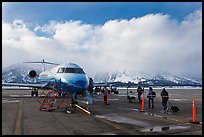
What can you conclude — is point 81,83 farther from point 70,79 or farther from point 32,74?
point 32,74

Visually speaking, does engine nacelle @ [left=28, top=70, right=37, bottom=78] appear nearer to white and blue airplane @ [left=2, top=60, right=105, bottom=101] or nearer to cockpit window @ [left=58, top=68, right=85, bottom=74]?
white and blue airplane @ [left=2, top=60, right=105, bottom=101]

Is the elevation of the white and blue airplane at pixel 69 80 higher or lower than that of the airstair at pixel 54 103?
higher

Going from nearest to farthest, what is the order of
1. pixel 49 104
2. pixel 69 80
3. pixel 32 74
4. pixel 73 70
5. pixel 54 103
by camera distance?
pixel 49 104
pixel 54 103
pixel 69 80
pixel 73 70
pixel 32 74

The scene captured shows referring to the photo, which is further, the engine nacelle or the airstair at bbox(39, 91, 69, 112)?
the engine nacelle

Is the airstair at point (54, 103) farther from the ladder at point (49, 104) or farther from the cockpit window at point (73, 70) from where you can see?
the cockpit window at point (73, 70)

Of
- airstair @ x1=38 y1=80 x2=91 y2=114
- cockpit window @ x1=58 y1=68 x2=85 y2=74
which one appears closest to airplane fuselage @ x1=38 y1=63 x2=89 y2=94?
cockpit window @ x1=58 y1=68 x2=85 y2=74

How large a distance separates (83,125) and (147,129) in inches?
90.7

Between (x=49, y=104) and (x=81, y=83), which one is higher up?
(x=81, y=83)

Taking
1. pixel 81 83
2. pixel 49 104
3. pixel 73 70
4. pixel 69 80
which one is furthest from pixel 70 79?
pixel 49 104

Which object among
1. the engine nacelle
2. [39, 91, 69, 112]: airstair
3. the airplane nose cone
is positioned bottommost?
[39, 91, 69, 112]: airstair

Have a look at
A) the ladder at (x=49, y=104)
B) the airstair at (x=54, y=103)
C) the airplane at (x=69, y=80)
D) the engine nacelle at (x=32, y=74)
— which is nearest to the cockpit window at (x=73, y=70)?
the airplane at (x=69, y=80)

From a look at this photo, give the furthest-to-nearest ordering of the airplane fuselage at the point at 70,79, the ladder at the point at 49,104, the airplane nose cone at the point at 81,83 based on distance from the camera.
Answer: the airplane fuselage at the point at 70,79 → the airplane nose cone at the point at 81,83 → the ladder at the point at 49,104

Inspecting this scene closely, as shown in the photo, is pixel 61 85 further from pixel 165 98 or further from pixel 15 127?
pixel 15 127

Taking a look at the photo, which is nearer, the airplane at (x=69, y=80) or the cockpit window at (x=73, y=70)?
the airplane at (x=69, y=80)
